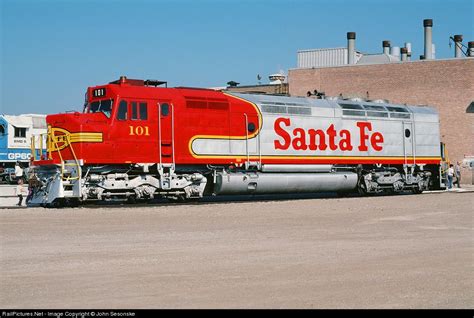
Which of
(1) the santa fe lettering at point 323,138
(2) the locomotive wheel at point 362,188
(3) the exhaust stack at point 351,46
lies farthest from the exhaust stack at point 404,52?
(2) the locomotive wheel at point 362,188

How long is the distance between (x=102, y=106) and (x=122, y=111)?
0.75 metres

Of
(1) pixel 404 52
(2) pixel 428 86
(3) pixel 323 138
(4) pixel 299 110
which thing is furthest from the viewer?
(1) pixel 404 52

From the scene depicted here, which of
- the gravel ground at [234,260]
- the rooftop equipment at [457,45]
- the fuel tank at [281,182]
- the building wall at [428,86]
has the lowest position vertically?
the gravel ground at [234,260]

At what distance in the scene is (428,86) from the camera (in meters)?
47.0

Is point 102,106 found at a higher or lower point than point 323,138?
higher

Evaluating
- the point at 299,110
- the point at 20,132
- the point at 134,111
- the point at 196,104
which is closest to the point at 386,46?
the point at 20,132

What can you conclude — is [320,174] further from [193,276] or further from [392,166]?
[193,276]

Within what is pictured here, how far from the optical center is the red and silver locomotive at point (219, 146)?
73.2ft

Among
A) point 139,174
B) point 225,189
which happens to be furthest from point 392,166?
point 139,174

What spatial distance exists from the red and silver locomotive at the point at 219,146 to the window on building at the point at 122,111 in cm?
4

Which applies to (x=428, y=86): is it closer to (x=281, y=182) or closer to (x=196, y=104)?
(x=281, y=182)

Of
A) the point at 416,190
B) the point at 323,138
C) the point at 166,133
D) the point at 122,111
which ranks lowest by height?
the point at 416,190

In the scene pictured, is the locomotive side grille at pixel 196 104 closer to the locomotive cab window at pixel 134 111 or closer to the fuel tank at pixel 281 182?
the locomotive cab window at pixel 134 111

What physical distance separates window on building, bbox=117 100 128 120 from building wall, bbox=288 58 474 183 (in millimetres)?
29402
